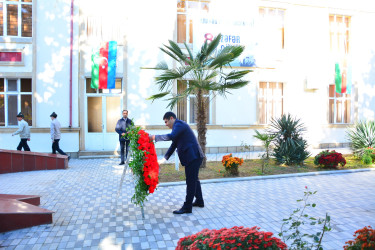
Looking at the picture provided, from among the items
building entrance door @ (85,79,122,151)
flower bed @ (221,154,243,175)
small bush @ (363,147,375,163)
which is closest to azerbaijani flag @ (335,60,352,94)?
small bush @ (363,147,375,163)

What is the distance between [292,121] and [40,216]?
8.27 meters

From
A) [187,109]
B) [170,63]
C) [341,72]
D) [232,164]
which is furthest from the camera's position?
[341,72]

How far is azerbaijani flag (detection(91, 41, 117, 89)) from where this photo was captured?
1238 cm

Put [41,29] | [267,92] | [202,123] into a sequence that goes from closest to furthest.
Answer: [202,123]
[41,29]
[267,92]

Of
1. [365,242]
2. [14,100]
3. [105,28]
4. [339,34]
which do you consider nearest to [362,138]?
[339,34]

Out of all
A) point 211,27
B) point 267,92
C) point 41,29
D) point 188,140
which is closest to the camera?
point 188,140

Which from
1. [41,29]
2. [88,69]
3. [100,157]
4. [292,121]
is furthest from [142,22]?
[292,121]

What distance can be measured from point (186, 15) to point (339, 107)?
373 inches

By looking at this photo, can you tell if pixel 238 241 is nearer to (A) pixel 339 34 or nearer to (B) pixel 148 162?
(B) pixel 148 162

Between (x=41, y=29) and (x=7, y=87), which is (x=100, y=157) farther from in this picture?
(x=41, y=29)

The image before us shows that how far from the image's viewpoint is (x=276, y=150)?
1046cm

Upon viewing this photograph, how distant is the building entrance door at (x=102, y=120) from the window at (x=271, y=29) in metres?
7.43

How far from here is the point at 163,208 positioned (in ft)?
19.0

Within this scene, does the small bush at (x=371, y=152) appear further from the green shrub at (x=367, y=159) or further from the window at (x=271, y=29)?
the window at (x=271, y=29)
